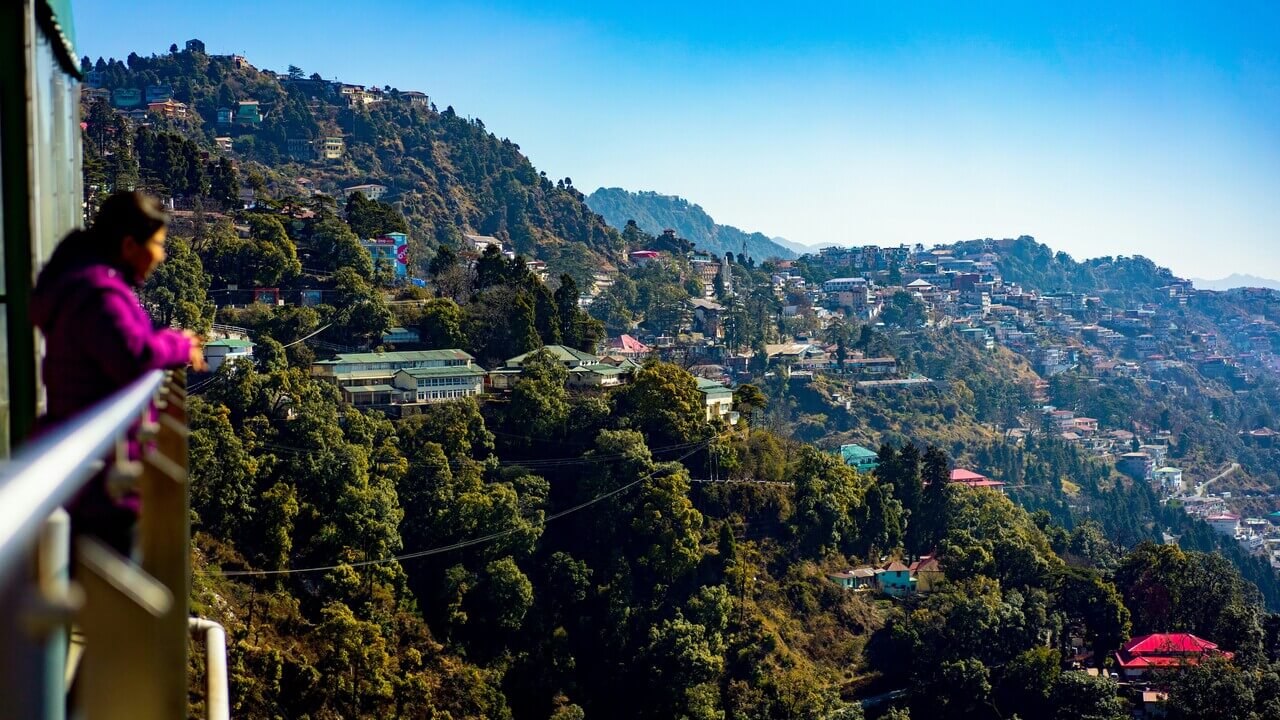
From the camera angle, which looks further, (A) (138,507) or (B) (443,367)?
(B) (443,367)

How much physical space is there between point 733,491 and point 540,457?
15.1 ft

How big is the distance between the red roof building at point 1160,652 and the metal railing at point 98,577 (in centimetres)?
2710

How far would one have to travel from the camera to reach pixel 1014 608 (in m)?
26.2

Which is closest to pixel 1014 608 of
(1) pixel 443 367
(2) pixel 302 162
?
(1) pixel 443 367

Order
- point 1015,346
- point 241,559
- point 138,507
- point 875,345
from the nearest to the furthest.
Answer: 1. point 138,507
2. point 241,559
3. point 875,345
4. point 1015,346

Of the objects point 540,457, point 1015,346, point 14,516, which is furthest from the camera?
point 1015,346

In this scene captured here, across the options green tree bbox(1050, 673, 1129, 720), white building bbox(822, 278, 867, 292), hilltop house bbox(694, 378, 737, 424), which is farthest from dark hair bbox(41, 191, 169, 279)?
white building bbox(822, 278, 867, 292)

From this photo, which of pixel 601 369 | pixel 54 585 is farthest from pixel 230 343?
pixel 54 585

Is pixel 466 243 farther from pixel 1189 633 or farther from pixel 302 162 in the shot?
pixel 1189 633

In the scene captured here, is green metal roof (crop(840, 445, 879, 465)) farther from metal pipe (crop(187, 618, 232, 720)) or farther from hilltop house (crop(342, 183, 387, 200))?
metal pipe (crop(187, 618, 232, 720))

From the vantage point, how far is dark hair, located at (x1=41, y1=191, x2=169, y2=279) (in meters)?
1.81

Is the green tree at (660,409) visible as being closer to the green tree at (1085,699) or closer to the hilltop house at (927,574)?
the hilltop house at (927,574)

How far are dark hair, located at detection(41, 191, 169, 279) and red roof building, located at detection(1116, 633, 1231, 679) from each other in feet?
88.6

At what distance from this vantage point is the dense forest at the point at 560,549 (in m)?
19.6
